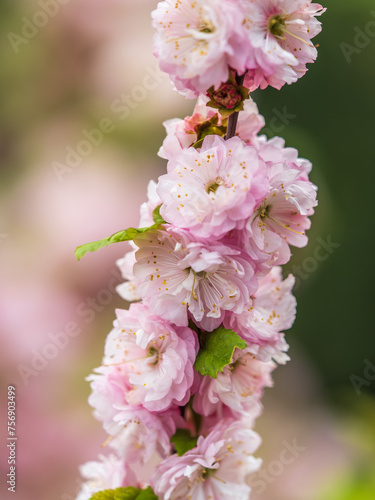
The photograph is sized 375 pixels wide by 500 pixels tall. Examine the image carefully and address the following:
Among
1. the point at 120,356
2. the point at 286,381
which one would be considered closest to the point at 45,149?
the point at 120,356

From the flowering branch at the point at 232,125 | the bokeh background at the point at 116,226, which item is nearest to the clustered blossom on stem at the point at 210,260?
the flowering branch at the point at 232,125

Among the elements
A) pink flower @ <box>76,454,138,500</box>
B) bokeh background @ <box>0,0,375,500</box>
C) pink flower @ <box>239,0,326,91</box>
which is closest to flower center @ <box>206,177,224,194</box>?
pink flower @ <box>239,0,326,91</box>

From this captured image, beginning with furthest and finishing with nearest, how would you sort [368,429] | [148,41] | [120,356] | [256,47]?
[368,429]
[148,41]
[120,356]
[256,47]

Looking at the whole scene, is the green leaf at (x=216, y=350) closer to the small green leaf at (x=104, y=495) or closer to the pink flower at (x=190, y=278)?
the pink flower at (x=190, y=278)

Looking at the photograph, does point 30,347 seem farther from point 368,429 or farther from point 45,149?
point 368,429

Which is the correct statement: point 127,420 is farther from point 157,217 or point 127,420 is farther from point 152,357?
point 157,217

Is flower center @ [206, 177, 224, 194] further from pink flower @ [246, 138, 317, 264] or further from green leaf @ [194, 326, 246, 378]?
green leaf @ [194, 326, 246, 378]
